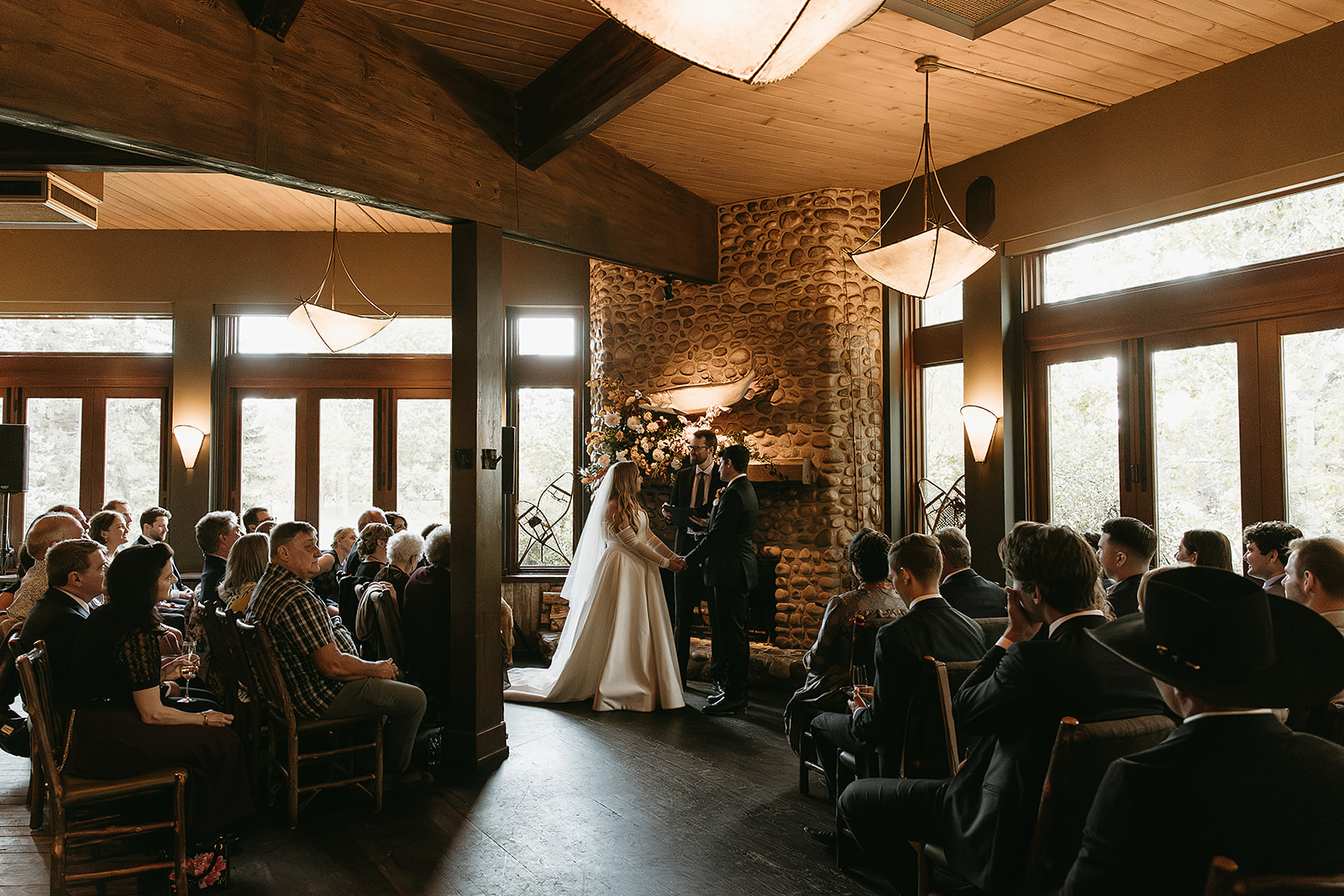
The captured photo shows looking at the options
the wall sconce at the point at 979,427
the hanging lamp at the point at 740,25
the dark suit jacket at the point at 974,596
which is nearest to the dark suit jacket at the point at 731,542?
the wall sconce at the point at 979,427

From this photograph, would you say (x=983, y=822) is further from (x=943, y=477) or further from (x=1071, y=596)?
(x=943, y=477)

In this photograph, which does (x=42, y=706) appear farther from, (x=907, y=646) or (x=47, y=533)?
(x=907, y=646)

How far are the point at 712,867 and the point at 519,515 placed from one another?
206 inches

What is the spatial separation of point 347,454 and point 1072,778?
7.71m

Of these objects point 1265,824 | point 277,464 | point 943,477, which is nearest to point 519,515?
point 277,464

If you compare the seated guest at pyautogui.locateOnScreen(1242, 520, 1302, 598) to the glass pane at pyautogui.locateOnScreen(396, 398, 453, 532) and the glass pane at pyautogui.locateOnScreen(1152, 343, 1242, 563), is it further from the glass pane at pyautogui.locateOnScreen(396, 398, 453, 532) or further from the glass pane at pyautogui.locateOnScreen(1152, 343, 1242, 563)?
the glass pane at pyautogui.locateOnScreen(396, 398, 453, 532)

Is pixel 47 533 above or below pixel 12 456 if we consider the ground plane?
below

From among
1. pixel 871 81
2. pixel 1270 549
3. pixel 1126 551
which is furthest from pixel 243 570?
pixel 1270 549

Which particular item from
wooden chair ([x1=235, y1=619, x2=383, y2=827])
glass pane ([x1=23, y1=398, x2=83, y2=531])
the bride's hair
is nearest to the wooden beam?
the bride's hair

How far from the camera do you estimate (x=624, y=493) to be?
227 inches

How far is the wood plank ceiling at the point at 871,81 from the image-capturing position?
4.11m

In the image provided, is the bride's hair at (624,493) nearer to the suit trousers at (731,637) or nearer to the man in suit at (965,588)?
the suit trousers at (731,637)

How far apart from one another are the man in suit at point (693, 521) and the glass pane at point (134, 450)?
17.4ft

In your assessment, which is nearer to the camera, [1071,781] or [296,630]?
[1071,781]
